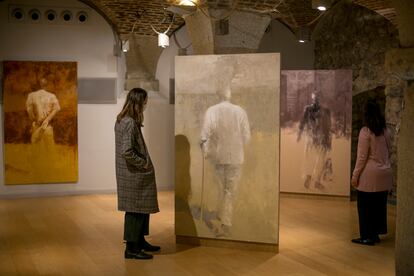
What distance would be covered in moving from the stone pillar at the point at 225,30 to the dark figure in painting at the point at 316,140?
1920 millimetres

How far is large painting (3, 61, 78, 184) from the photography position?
329 inches

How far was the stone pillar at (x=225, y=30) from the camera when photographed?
6246mm

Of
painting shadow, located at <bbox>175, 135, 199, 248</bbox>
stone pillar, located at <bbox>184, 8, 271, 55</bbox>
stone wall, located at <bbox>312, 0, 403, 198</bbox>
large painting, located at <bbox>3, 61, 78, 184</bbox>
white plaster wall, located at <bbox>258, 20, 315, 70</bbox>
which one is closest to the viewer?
painting shadow, located at <bbox>175, 135, 199, 248</bbox>

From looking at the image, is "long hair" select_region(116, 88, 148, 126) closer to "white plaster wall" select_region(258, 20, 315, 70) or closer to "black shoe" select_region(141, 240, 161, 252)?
"black shoe" select_region(141, 240, 161, 252)

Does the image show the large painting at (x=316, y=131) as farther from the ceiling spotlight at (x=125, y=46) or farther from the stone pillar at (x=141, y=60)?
the ceiling spotlight at (x=125, y=46)

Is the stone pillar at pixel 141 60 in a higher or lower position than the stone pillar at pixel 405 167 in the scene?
higher

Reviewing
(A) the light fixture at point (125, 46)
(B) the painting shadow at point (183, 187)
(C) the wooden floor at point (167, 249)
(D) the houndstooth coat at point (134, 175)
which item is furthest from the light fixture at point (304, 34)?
(D) the houndstooth coat at point (134, 175)

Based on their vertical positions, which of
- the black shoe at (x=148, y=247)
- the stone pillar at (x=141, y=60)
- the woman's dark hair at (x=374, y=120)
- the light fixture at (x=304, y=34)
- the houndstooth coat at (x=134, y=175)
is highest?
the light fixture at (x=304, y=34)

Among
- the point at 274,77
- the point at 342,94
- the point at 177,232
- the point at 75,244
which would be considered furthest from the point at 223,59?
the point at 342,94

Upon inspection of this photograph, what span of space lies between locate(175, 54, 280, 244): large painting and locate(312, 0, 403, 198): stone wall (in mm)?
3307

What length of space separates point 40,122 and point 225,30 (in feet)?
12.4

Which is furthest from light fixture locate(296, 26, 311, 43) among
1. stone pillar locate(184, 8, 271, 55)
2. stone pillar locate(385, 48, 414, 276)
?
stone pillar locate(385, 48, 414, 276)

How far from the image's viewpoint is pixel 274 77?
16.2 ft

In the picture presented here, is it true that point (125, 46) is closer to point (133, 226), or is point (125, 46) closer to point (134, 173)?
point (134, 173)
